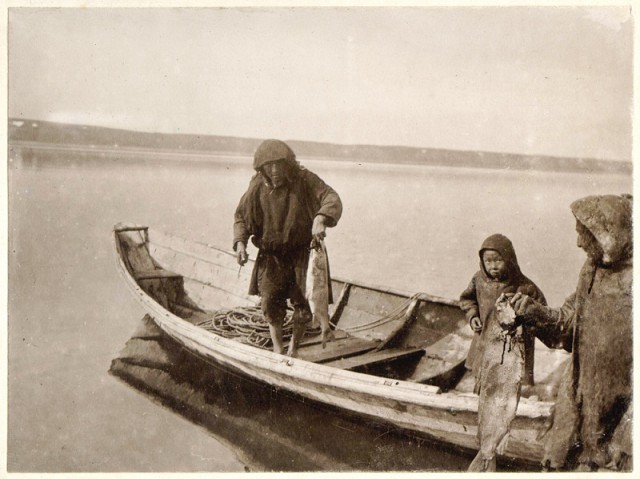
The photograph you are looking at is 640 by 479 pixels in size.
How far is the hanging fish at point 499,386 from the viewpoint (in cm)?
263

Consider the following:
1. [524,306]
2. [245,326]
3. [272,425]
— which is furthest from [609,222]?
[245,326]

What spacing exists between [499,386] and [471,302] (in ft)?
2.68

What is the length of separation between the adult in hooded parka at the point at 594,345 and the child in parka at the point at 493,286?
68cm

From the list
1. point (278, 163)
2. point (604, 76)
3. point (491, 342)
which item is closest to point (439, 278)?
point (604, 76)

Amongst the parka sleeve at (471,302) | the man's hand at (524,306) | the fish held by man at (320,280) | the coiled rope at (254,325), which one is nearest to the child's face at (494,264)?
the parka sleeve at (471,302)

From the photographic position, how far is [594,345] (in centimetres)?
243

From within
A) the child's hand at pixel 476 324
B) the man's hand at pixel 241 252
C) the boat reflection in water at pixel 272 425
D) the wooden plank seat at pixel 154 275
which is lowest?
the boat reflection in water at pixel 272 425

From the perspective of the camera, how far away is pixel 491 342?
269cm

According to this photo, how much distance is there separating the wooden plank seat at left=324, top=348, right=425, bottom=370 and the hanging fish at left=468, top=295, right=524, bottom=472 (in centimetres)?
126

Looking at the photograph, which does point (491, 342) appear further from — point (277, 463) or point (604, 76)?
point (604, 76)

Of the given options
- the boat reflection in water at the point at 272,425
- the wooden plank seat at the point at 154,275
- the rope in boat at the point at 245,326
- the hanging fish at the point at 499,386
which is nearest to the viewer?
the hanging fish at the point at 499,386

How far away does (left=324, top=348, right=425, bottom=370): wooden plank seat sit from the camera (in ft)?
13.1

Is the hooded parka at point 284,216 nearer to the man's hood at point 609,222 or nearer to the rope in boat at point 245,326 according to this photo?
the rope in boat at point 245,326

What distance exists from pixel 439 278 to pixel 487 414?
5969 millimetres
